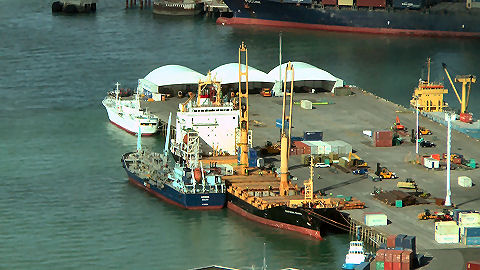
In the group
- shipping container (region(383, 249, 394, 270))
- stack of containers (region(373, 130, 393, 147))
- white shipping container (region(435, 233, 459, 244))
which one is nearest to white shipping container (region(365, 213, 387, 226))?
white shipping container (region(435, 233, 459, 244))

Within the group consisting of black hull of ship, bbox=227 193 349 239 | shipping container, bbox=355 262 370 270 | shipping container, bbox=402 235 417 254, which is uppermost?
shipping container, bbox=402 235 417 254

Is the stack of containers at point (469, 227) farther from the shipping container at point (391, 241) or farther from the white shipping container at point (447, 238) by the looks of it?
the shipping container at point (391, 241)

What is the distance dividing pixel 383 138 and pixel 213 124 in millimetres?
13558

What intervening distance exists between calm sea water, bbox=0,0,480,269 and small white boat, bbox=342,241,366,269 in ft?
14.4

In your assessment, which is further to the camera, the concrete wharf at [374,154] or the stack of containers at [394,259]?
the concrete wharf at [374,154]

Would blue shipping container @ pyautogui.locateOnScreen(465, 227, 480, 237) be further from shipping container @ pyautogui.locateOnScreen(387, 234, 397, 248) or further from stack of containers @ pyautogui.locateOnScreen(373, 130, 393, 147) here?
stack of containers @ pyautogui.locateOnScreen(373, 130, 393, 147)

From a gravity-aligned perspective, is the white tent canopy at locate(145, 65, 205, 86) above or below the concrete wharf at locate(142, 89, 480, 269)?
above

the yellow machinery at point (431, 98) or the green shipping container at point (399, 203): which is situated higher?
the yellow machinery at point (431, 98)

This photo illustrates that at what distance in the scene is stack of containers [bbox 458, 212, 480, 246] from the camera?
295 feet

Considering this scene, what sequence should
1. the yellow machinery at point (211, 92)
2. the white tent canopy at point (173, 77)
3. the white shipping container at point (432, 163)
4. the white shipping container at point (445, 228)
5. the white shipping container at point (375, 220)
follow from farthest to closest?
the white tent canopy at point (173, 77), the yellow machinery at point (211, 92), the white shipping container at point (432, 163), the white shipping container at point (375, 220), the white shipping container at point (445, 228)

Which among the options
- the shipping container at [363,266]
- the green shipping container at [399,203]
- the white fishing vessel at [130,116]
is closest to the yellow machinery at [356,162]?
the green shipping container at [399,203]

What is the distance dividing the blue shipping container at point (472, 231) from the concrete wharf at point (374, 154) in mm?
806

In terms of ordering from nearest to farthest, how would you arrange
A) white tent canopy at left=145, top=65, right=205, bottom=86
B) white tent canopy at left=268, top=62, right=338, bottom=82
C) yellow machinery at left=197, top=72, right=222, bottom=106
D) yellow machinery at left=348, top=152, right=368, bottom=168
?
yellow machinery at left=348, top=152, right=368, bottom=168
yellow machinery at left=197, top=72, right=222, bottom=106
white tent canopy at left=145, top=65, right=205, bottom=86
white tent canopy at left=268, top=62, right=338, bottom=82

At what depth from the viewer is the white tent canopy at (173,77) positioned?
139 metres
